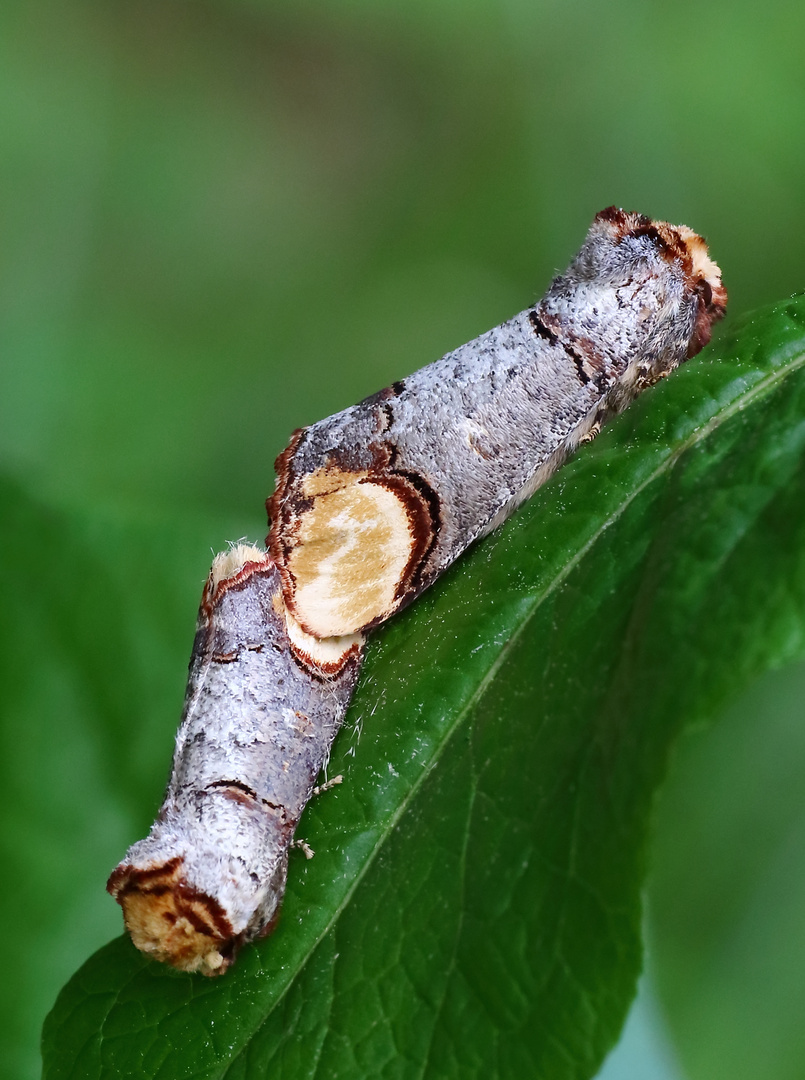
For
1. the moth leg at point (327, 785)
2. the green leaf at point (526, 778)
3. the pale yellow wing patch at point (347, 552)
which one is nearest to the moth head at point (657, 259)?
the green leaf at point (526, 778)

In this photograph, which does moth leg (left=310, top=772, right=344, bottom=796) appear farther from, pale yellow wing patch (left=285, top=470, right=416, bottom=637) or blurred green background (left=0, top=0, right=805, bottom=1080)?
blurred green background (left=0, top=0, right=805, bottom=1080)

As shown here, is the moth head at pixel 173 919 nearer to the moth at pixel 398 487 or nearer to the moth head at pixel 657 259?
the moth at pixel 398 487

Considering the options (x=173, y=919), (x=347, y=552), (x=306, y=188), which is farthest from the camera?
(x=306, y=188)

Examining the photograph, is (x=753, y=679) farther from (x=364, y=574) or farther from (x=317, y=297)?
(x=317, y=297)

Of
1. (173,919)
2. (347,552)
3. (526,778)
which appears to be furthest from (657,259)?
(173,919)

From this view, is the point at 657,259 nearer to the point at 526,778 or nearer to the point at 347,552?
the point at 347,552

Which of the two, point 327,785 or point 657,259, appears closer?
point 327,785

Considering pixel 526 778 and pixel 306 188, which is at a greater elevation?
pixel 306 188
